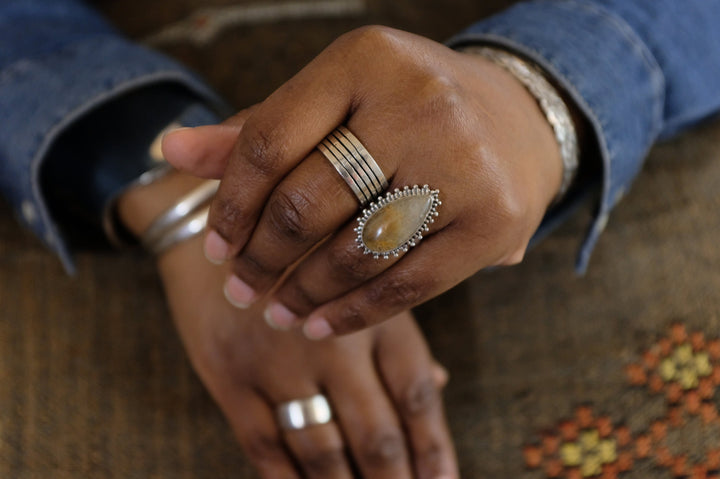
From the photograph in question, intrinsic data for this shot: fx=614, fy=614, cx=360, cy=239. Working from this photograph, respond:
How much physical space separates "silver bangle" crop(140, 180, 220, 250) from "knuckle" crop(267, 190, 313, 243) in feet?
0.60

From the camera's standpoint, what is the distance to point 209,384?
68 centimetres

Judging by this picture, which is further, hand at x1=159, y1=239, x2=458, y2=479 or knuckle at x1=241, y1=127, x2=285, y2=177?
hand at x1=159, y1=239, x2=458, y2=479

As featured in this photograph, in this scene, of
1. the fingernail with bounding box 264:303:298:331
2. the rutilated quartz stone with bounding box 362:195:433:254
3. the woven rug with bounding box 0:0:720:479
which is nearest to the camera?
the rutilated quartz stone with bounding box 362:195:433:254

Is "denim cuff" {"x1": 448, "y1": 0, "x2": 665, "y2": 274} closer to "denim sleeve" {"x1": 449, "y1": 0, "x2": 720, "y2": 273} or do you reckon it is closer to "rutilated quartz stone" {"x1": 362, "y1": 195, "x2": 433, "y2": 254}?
"denim sleeve" {"x1": 449, "y1": 0, "x2": 720, "y2": 273}

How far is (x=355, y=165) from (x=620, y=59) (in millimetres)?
357

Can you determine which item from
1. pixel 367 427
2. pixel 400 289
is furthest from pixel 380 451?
pixel 400 289

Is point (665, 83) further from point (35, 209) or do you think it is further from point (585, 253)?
point (35, 209)

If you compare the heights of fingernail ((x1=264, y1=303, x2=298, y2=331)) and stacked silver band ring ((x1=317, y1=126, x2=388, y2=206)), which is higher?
stacked silver band ring ((x1=317, y1=126, x2=388, y2=206))

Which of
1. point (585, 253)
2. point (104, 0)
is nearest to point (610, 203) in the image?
point (585, 253)

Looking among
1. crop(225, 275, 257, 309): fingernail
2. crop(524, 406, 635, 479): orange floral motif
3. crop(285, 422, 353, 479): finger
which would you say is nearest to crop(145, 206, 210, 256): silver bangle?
crop(225, 275, 257, 309): fingernail

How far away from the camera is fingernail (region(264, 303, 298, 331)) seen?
564mm

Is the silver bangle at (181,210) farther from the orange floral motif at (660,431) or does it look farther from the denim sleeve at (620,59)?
the orange floral motif at (660,431)

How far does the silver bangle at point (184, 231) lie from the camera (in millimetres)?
670

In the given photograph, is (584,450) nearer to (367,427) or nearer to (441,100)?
(367,427)
